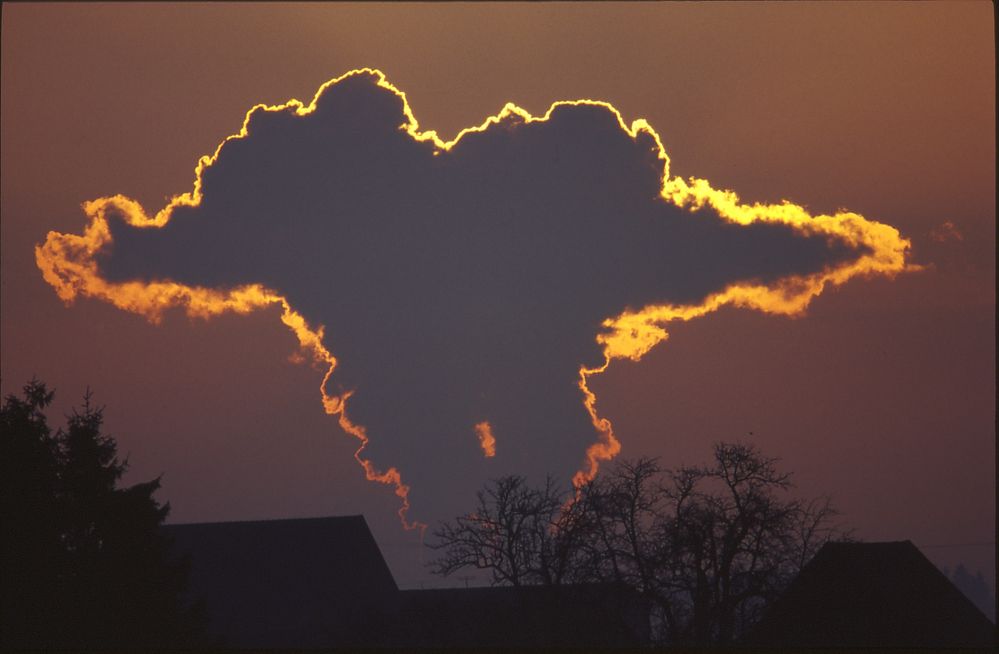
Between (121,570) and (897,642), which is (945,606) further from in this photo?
(121,570)

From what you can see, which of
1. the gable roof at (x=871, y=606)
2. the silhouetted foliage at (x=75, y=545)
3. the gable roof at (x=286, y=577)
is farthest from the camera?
the gable roof at (x=286, y=577)

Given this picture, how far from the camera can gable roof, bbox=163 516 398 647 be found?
A: 210 feet

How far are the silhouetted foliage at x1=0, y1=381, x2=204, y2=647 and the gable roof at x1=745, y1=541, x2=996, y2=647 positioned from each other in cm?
1961

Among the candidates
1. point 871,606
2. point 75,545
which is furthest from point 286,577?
point 871,606

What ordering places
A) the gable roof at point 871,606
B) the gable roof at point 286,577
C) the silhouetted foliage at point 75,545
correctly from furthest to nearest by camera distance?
1. the gable roof at point 286,577
2. the gable roof at point 871,606
3. the silhouetted foliage at point 75,545

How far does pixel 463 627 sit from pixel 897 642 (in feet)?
57.1

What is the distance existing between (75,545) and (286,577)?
1143 inches

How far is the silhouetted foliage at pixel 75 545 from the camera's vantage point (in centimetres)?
3603

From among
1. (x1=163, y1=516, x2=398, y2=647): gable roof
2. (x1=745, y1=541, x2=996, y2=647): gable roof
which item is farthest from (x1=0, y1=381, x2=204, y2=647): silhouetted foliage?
(x1=163, y1=516, x2=398, y2=647): gable roof

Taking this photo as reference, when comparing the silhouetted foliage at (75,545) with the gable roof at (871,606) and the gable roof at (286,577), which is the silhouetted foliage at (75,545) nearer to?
the gable roof at (871,606)

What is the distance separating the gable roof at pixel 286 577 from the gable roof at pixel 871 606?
998 inches

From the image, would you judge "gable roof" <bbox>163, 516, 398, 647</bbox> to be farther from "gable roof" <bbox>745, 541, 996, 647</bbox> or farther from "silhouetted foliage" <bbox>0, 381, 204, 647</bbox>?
"gable roof" <bbox>745, 541, 996, 647</bbox>

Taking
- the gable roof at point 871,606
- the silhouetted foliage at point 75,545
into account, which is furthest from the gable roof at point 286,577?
the gable roof at point 871,606

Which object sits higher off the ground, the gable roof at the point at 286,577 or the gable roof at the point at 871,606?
the gable roof at the point at 286,577
